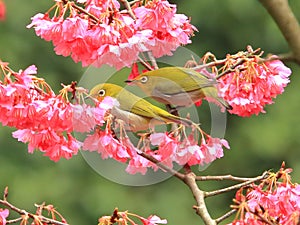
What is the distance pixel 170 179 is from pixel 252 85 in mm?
6061

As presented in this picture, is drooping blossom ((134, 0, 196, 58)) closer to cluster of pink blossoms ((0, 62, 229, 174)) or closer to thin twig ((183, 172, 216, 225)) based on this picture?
cluster of pink blossoms ((0, 62, 229, 174))

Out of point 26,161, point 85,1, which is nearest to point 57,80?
point 26,161

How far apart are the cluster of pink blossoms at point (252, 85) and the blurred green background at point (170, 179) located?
17.1 ft

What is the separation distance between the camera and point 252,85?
264cm

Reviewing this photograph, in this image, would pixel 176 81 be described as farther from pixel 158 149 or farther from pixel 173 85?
pixel 158 149

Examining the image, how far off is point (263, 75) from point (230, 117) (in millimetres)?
6529

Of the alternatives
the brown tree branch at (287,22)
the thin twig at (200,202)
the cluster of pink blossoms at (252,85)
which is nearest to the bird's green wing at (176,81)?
the cluster of pink blossoms at (252,85)

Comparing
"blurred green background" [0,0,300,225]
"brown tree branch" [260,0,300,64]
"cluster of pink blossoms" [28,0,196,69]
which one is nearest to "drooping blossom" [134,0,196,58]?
"cluster of pink blossoms" [28,0,196,69]

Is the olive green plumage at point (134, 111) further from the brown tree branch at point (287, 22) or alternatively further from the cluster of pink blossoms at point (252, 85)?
the brown tree branch at point (287, 22)

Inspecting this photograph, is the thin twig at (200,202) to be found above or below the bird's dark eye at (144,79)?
below

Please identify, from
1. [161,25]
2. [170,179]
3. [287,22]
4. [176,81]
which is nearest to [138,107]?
[176,81]

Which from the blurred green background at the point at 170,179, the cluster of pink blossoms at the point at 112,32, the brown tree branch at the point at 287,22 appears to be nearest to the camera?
the brown tree branch at the point at 287,22

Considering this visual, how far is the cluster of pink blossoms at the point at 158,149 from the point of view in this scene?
2.39 m

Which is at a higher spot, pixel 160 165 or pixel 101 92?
pixel 101 92
